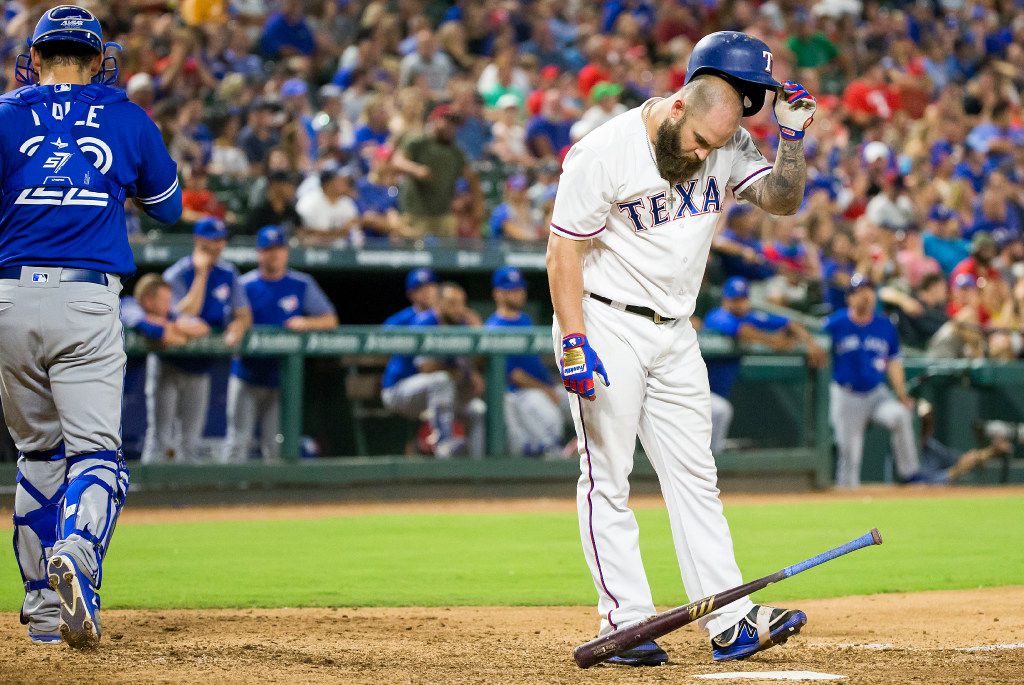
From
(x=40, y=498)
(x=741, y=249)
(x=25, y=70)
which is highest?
(x=25, y=70)

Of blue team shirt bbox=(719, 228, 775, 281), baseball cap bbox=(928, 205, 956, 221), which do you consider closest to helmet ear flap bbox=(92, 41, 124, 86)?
blue team shirt bbox=(719, 228, 775, 281)

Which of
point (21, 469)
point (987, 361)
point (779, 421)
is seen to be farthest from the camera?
point (987, 361)

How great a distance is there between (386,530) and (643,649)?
15.4 ft

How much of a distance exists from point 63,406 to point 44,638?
0.82 meters

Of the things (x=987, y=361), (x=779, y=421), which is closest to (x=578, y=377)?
(x=779, y=421)

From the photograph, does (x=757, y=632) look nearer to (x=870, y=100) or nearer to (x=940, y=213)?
(x=940, y=213)

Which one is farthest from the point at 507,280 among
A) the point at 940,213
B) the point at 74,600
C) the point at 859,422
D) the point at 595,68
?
the point at 74,600

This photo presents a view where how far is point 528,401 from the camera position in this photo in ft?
36.2

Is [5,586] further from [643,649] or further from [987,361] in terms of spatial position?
[987,361]

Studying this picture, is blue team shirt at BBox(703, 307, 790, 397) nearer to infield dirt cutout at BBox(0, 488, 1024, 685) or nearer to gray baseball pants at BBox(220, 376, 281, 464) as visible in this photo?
gray baseball pants at BBox(220, 376, 281, 464)

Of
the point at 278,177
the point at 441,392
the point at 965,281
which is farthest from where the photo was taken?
the point at 965,281

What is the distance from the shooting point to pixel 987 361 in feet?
42.7

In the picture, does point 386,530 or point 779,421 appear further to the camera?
point 779,421

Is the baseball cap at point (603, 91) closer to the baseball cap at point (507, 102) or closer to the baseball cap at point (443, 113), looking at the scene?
the baseball cap at point (507, 102)
